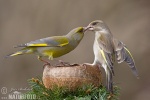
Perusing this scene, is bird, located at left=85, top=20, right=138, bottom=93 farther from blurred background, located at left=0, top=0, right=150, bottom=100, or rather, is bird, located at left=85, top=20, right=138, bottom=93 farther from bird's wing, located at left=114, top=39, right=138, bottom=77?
blurred background, located at left=0, top=0, right=150, bottom=100

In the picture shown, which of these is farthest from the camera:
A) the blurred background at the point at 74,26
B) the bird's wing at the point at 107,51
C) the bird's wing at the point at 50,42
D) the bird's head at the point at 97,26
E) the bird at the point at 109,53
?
the blurred background at the point at 74,26

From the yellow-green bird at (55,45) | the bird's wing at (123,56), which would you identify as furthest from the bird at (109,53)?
the yellow-green bird at (55,45)

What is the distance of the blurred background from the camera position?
27.1ft

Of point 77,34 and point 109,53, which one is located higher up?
point 77,34

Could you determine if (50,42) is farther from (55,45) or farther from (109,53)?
(109,53)

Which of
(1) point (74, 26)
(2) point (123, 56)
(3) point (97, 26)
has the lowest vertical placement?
(2) point (123, 56)

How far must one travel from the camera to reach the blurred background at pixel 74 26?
827cm

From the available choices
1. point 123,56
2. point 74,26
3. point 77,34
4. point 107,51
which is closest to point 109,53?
point 107,51

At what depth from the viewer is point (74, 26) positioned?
28.5 ft

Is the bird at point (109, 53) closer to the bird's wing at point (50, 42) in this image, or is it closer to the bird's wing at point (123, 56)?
the bird's wing at point (123, 56)

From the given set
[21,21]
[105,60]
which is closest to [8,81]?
[21,21]

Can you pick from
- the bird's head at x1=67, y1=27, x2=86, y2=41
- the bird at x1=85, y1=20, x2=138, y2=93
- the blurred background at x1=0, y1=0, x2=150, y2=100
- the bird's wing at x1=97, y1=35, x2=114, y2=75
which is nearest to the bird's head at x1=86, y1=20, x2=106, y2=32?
the bird at x1=85, y1=20, x2=138, y2=93

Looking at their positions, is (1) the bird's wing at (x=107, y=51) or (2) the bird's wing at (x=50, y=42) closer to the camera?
(2) the bird's wing at (x=50, y=42)

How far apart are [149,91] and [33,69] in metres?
2.00
